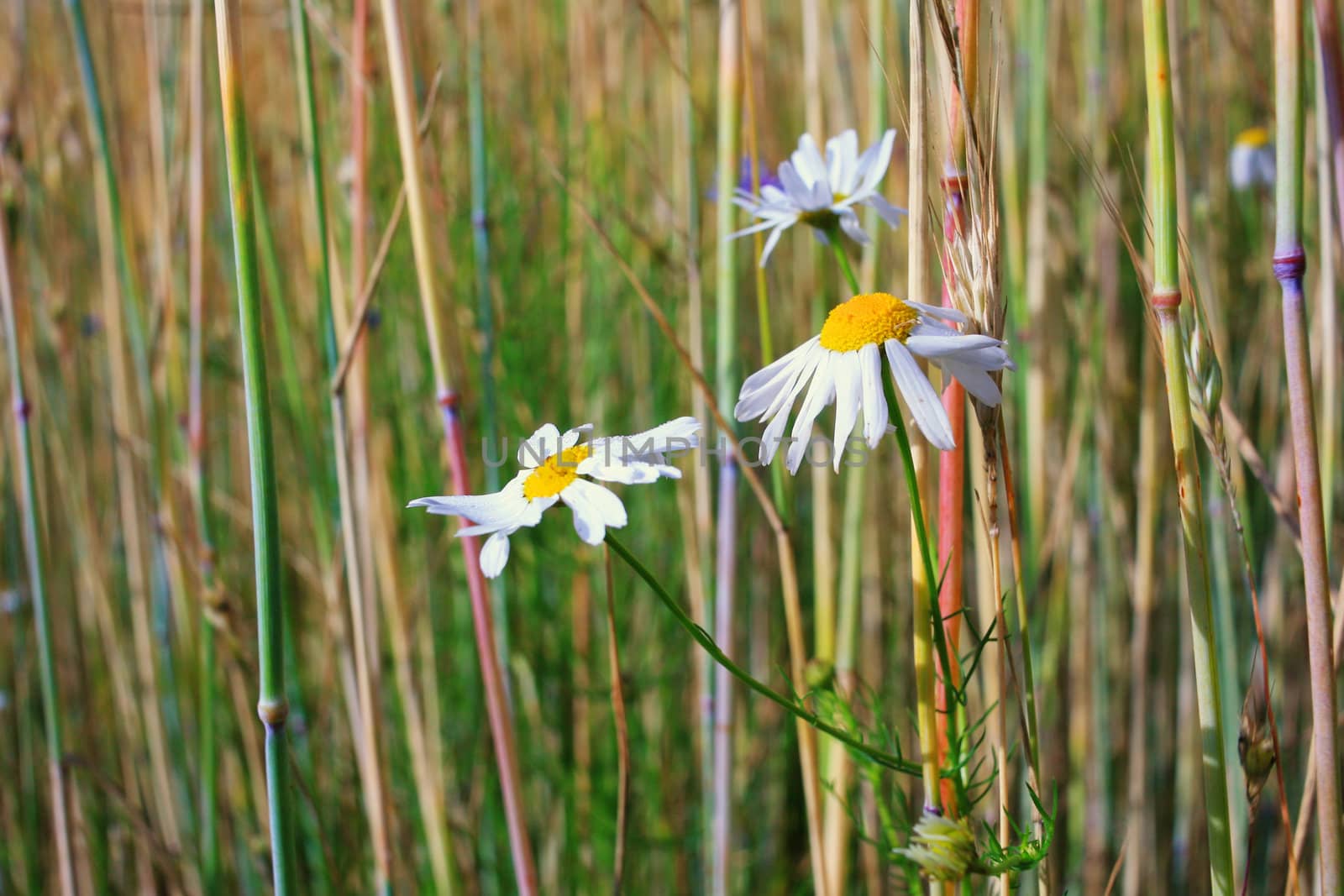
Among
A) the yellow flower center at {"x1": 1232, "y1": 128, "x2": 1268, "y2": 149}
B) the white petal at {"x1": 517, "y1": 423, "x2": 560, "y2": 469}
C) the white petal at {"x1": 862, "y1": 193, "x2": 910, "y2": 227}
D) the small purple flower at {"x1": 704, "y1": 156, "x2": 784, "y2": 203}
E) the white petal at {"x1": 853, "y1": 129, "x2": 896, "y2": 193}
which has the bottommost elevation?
the white petal at {"x1": 517, "y1": 423, "x2": 560, "y2": 469}

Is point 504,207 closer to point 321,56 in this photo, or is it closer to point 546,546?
point 321,56

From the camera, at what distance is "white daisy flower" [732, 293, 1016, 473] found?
13.7 inches

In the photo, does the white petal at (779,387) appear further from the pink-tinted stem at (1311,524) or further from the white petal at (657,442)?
the pink-tinted stem at (1311,524)

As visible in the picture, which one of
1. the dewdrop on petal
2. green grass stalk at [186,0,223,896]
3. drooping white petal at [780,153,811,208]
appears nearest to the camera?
drooping white petal at [780,153,811,208]

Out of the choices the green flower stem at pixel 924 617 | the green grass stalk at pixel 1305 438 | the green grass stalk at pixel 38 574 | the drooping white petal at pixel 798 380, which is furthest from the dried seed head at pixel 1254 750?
the green grass stalk at pixel 38 574

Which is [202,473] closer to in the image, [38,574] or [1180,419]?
[38,574]

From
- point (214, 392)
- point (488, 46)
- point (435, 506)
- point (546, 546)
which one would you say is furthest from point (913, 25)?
point (214, 392)

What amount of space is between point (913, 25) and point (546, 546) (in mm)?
715

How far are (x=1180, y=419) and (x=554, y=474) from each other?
241 mm

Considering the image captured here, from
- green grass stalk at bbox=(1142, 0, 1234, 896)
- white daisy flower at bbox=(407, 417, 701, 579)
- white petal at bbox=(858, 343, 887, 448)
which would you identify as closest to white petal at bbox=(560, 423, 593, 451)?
white daisy flower at bbox=(407, 417, 701, 579)

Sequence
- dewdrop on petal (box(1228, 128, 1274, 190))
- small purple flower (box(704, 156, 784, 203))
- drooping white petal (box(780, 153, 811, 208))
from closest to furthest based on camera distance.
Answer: drooping white petal (box(780, 153, 811, 208)), small purple flower (box(704, 156, 784, 203)), dewdrop on petal (box(1228, 128, 1274, 190))

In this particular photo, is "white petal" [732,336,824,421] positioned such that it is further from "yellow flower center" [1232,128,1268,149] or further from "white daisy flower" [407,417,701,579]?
"yellow flower center" [1232,128,1268,149]

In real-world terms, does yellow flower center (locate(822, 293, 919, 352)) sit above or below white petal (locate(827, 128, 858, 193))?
below

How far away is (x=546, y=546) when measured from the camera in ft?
3.34
